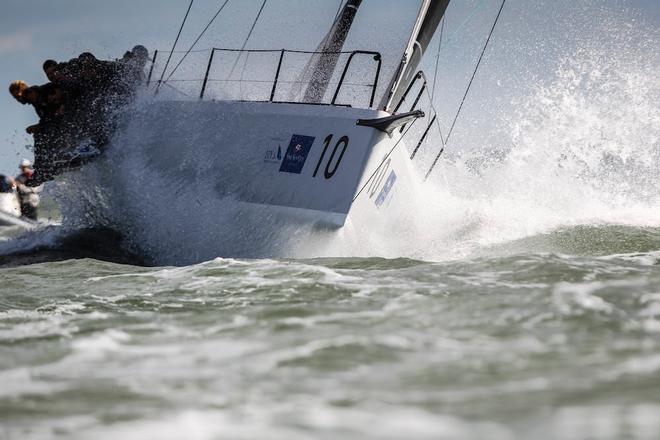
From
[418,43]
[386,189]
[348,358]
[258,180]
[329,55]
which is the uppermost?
[418,43]

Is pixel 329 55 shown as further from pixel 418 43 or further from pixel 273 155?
pixel 273 155

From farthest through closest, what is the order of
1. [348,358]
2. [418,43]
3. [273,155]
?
1. [418,43]
2. [273,155]
3. [348,358]

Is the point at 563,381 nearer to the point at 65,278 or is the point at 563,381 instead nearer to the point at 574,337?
the point at 574,337

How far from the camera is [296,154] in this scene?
6.29m

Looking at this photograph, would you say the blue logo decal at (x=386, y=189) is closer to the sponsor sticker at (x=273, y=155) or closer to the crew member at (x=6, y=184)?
the sponsor sticker at (x=273, y=155)

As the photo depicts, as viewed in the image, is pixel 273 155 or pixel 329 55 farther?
pixel 329 55

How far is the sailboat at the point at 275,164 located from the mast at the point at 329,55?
18mm

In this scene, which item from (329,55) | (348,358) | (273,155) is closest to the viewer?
(348,358)

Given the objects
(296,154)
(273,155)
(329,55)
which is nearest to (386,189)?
(296,154)

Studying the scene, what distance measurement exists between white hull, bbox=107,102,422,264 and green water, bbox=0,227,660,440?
2120mm

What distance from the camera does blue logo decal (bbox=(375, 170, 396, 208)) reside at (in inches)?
258

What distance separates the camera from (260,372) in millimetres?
2184

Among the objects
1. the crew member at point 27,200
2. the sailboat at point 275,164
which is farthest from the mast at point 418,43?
the crew member at point 27,200

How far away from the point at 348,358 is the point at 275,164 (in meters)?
4.25
